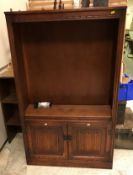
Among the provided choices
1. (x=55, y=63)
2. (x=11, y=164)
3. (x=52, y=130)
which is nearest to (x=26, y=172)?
(x=11, y=164)

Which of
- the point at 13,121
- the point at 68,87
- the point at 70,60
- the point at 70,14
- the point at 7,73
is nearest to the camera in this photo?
the point at 70,14

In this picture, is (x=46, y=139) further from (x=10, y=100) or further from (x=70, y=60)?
(x=70, y=60)

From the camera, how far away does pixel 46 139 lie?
189cm

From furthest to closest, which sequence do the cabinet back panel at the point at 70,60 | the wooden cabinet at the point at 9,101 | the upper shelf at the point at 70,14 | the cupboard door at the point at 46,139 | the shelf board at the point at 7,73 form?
the wooden cabinet at the point at 9,101 < the shelf board at the point at 7,73 < the cupboard door at the point at 46,139 < the cabinet back panel at the point at 70,60 < the upper shelf at the point at 70,14

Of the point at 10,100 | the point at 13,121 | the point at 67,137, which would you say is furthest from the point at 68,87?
the point at 13,121

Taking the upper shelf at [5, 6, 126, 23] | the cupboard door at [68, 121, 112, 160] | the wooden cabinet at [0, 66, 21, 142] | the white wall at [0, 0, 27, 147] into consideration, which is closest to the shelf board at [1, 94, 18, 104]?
the wooden cabinet at [0, 66, 21, 142]

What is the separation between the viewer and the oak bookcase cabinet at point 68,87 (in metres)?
1.70

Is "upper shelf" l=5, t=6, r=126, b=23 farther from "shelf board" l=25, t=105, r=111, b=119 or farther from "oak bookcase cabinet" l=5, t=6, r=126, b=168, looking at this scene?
"shelf board" l=25, t=105, r=111, b=119

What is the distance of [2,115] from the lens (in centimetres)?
225

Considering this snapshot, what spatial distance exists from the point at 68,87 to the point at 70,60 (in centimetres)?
31

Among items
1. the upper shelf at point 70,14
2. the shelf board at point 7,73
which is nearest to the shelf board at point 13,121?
the shelf board at point 7,73

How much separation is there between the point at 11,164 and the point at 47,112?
0.81m

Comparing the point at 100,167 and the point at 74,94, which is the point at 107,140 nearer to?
the point at 100,167

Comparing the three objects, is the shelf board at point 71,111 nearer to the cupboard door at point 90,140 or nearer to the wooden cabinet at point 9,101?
the cupboard door at point 90,140
